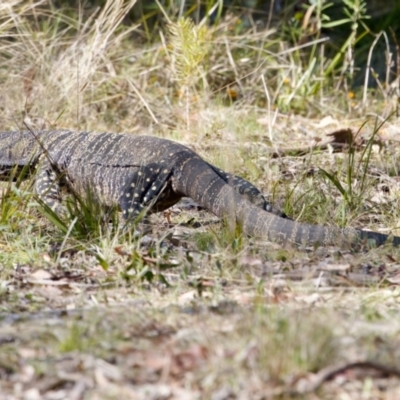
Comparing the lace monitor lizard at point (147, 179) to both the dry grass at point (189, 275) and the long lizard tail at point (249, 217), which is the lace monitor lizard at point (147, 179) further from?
the dry grass at point (189, 275)

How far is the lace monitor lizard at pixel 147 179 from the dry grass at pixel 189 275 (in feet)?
0.57

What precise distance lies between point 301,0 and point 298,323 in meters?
8.94

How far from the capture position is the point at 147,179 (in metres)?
6.11

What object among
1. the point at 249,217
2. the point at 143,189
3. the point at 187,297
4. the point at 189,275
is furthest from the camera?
the point at 143,189

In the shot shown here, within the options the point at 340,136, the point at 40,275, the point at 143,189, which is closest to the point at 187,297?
the point at 40,275

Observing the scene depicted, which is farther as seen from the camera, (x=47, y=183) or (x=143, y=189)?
(x=47, y=183)

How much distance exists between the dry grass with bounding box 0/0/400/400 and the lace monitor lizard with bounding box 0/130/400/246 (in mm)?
173

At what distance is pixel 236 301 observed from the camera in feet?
12.7

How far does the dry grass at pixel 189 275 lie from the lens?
9.64 feet

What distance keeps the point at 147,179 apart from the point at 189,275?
179cm

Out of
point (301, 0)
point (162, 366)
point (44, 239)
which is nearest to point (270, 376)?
point (162, 366)

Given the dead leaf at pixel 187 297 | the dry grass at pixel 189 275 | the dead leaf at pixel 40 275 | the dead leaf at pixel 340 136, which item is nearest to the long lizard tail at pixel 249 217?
the dry grass at pixel 189 275

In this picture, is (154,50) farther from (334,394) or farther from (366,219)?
(334,394)

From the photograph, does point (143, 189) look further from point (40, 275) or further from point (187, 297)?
point (187, 297)
